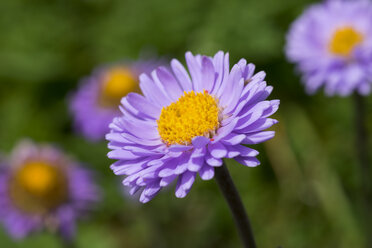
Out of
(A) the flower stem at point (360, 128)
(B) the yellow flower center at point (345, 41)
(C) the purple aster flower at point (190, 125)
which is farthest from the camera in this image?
(B) the yellow flower center at point (345, 41)

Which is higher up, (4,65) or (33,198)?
(4,65)

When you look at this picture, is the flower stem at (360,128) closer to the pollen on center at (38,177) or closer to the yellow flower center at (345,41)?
the yellow flower center at (345,41)

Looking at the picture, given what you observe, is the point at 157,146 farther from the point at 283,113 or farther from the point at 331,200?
the point at 283,113

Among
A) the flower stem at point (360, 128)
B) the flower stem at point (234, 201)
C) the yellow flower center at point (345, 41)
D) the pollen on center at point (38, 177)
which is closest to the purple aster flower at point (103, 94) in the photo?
the pollen on center at point (38, 177)

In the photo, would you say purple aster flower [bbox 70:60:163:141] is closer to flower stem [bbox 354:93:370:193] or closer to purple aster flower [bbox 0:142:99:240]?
purple aster flower [bbox 0:142:99:240]

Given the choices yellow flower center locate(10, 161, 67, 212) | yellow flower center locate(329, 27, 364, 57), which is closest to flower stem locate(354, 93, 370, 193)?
yellow flower center locate(329, 27, 364, 57)

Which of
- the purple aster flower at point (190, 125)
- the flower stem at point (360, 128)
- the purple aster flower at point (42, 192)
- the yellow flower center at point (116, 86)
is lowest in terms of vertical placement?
the flower stem at point (360, 128)

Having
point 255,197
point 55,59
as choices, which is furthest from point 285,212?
point 55,59

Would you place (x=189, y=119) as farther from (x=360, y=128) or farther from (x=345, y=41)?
(x=345, y=41)
